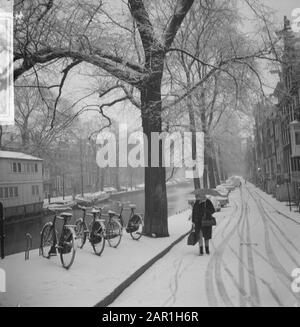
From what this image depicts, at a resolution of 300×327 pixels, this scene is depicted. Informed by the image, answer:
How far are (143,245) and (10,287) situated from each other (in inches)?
243

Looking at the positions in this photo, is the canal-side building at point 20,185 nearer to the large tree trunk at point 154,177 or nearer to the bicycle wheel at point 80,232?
the large tree trunk at point 154,177

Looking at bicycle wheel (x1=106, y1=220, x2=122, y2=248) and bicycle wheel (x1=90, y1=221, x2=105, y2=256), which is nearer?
bicycle wheel (x1=90, y1=221, x2=105, y2=256)

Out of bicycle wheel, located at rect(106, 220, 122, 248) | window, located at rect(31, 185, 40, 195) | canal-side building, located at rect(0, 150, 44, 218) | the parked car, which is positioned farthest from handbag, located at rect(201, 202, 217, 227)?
window, located at rect(31, 185, 40, 195)

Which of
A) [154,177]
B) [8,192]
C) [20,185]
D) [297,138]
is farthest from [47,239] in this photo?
[20,185]

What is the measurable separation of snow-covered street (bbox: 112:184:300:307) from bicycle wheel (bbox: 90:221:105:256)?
1.45 metres

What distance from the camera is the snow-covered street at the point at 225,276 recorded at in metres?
7.03

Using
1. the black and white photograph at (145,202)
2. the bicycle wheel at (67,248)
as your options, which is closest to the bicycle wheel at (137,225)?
the black and white photograph at (145,202)

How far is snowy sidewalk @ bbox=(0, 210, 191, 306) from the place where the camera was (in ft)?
22.2

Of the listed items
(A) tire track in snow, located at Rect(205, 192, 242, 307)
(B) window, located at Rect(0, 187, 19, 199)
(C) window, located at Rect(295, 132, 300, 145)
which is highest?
(C) window, located at Rect(295, 132, 300, 145)

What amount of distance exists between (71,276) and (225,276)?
117 inches

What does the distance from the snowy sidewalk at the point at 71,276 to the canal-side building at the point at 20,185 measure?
28.8 m

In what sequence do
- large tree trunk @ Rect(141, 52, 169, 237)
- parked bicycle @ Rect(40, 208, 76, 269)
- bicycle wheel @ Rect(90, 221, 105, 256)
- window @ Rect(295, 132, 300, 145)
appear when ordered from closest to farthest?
parked bicycle @ Rect(40, 208, 76, 269) → bicycle wheel @ Rect(90, 221, 105, 256) → large tree trunk @ Rect(141, 52, 169, 237) → window @ Rect(295, 132, 300, 145)

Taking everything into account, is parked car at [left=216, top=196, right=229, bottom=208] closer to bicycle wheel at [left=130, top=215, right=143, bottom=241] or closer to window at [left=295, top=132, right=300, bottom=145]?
window at [left=295, top=132, right=300, bottom=145]

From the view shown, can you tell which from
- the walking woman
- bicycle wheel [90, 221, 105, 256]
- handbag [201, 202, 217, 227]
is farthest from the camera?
the walking woman
